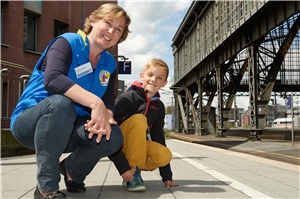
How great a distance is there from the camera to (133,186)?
10.8 feet

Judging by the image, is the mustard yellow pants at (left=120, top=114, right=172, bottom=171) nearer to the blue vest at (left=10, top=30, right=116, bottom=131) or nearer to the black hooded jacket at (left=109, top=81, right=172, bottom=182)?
the black hooded jacket at (left=109, top=81, right=172, bottom=182)

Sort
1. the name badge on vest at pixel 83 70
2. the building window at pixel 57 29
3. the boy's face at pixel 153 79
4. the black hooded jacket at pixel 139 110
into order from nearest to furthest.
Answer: the name badge on vest at pixel 83 70
the black hooded jacket at pixel 139 110
the boy's face at pixel 153 79
the building window at pixel 57 29

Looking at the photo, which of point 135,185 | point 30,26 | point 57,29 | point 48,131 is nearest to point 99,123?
point 48,131

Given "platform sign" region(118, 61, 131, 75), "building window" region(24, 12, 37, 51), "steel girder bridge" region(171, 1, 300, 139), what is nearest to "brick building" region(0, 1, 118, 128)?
"building window" region(24, 12, 37, 51)

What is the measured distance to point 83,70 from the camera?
2.75m

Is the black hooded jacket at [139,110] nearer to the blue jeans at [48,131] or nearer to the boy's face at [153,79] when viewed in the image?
the boy's face at [153,79]

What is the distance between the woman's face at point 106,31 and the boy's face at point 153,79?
742 millimetres

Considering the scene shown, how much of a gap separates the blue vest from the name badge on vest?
0.6 inches

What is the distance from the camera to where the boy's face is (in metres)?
3.48

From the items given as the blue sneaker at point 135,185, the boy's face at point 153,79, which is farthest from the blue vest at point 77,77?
the blue sneaker at point 135,185

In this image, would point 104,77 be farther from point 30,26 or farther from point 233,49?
point 233,49

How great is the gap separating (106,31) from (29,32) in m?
17.8

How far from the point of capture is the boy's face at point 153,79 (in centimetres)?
348

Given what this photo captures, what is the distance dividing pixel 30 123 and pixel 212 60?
94.4 feet
